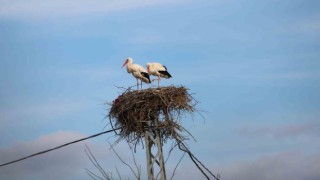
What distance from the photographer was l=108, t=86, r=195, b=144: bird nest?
11836 millimetres

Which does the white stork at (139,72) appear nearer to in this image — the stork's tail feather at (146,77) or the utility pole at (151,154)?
the stork's tail feather at (146,77)

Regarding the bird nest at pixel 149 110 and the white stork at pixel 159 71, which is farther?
the white stork at pixel 159 71

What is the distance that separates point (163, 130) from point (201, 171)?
99 cm

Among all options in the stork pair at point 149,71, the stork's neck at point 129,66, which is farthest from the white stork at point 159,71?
the stork's neck at point 129,66

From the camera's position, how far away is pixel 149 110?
39.4 feet

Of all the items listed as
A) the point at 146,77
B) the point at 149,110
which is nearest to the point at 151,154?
the point at 149,110

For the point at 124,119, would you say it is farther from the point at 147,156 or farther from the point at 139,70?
the point at 139,70

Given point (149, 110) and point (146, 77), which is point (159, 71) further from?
point (149, 110)

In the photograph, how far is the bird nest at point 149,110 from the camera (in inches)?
466

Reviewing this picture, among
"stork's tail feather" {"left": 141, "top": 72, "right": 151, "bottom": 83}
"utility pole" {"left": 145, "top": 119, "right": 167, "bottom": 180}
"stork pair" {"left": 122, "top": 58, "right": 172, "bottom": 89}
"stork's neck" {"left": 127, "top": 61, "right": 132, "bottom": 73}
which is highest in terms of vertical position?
"stork's neck" {"left": 127, "top": 61, "right": 132, "bottom": 73}

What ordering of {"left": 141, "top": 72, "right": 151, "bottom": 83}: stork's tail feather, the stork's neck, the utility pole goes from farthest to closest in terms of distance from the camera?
1. the stork's neck
2. {"left": 141, "top": 72, "right": 151, "bottom": 83}: stork's tail feather
3. the utility pole

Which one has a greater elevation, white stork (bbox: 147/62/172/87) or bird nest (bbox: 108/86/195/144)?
white stork (bbox: 147/62/172/87)

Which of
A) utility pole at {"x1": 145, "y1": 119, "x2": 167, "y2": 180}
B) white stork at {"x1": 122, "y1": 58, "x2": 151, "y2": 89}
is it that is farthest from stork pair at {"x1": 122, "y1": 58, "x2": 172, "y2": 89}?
utility pole at {"x1": 145, "y1": 119, "x2": 167, "y2": 180}

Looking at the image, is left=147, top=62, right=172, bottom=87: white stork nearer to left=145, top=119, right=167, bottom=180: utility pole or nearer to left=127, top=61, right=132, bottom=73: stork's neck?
left=127, top=61, right=132, bottom=73: stork's neck
